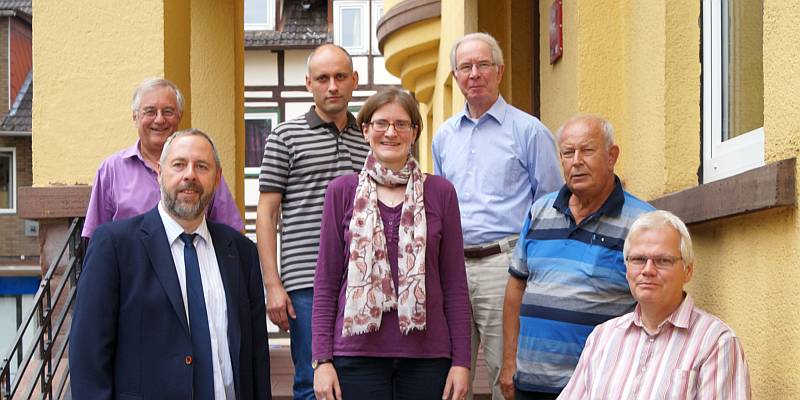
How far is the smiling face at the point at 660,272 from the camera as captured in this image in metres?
3.41

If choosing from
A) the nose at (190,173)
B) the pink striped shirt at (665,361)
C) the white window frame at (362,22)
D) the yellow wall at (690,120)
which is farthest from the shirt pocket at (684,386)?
the white window frame at (362,22)

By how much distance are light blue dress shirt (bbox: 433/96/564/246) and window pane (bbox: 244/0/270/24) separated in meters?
23.3

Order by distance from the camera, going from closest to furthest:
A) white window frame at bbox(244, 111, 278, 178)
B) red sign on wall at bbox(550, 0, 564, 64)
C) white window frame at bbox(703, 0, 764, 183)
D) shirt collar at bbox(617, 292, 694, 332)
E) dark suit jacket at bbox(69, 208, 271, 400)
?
shirt collar at bbox(617, 292, 694, 332) → dark suit jacket at bbox(69, 208, 271, 400) → white window frame at bbox(703, 0, 764, 183) → red sign on wall at bbox(550, 0, 564, 64) → white window frame at bbox(244, 111, 278, 178)

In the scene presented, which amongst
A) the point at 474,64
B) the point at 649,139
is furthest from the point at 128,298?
the point at 649,139

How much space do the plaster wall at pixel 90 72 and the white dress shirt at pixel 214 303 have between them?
2.42 metres

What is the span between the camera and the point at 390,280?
3893 mm

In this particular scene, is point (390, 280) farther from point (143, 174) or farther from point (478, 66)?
point (143, 174)

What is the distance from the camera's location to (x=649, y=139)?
493cm

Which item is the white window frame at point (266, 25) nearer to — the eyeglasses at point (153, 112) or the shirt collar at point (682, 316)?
the eyeglasses at point (153, 112)

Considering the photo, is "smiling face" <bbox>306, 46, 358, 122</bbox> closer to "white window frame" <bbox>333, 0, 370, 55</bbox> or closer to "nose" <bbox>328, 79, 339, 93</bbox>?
"nose" <bbox>328, 79, 339, 93</bbox>

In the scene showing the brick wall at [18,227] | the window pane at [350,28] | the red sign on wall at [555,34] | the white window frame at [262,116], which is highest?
the window pane at [350,28]

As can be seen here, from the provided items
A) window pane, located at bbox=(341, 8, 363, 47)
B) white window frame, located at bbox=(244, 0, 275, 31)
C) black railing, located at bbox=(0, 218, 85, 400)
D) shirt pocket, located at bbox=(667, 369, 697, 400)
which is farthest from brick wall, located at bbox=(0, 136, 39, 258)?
shirt pocket, located at bbox=(667, 369, 697, 400)

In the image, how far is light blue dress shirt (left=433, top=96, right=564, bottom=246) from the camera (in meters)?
4.65

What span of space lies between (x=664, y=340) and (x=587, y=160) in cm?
75
